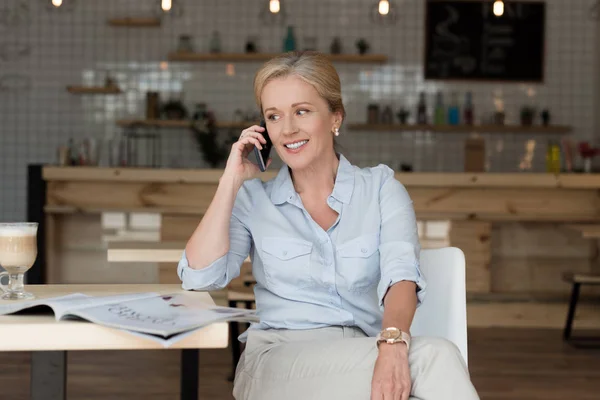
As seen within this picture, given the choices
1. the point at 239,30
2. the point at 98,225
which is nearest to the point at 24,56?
the point at 239,30

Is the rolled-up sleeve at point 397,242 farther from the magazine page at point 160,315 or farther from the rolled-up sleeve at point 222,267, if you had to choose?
the magazine page at point 160,315

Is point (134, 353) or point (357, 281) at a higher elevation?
point (357, 281)

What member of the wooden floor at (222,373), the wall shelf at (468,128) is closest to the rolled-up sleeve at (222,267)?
the wooden floor at (222,373)

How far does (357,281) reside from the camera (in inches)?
71.9

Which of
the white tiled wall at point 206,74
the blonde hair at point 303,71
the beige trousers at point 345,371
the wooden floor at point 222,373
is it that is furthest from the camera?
the white tiled wall at point 206,74

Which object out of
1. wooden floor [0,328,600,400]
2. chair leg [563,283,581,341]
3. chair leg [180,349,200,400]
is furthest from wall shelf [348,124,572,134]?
chair leg [180,349,200,400]

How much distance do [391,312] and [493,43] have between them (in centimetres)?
594

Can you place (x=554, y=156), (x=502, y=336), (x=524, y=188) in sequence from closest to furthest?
(x=502, y=336)
(x=524, y=188)
(x=554, y=156)

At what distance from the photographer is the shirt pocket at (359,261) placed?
71.8 inches

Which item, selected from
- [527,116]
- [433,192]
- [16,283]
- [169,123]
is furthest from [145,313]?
[527,116]

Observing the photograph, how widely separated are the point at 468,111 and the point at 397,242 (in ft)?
18.3

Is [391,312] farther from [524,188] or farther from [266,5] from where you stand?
[266,5]

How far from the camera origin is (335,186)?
1.93m

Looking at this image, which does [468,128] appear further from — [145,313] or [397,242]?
[145,313]
